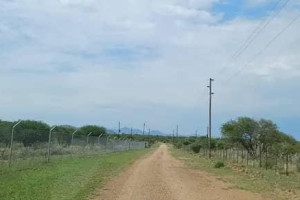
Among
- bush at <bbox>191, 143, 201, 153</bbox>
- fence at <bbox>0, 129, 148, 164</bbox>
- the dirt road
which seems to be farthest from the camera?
bush at <bbox>191, 143, 201, 153</bbox>

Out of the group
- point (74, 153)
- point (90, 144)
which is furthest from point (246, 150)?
point (74, 153)

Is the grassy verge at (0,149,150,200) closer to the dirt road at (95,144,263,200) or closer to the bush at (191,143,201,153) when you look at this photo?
the dirt road at (95,144,263,200)

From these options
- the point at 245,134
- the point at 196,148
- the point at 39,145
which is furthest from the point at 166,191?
the point at 196,148

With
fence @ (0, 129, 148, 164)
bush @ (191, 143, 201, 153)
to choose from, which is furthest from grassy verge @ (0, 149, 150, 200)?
bush @ (191, 143, 201, 153)

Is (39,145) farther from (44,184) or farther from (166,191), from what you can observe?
(166,191)

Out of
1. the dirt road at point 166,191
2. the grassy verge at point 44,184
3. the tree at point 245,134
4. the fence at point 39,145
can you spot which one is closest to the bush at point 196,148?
the tree at point 245,134

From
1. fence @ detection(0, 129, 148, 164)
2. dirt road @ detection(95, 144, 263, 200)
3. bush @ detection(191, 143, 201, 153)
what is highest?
bush @ detection(191, 143, 201, 153)

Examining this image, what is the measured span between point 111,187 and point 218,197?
4.21m

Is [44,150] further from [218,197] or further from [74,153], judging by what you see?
[218,197]

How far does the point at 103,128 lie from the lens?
11181 centimetres

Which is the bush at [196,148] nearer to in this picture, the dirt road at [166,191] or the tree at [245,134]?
the tree at [245,134]

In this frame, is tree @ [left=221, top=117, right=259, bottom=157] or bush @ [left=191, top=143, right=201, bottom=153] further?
bush @ [left=191, top=143, right=201, bottom=153]

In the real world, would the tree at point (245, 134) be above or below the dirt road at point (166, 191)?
above

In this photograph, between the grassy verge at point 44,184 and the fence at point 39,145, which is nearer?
the grassy verge at point 44,184
